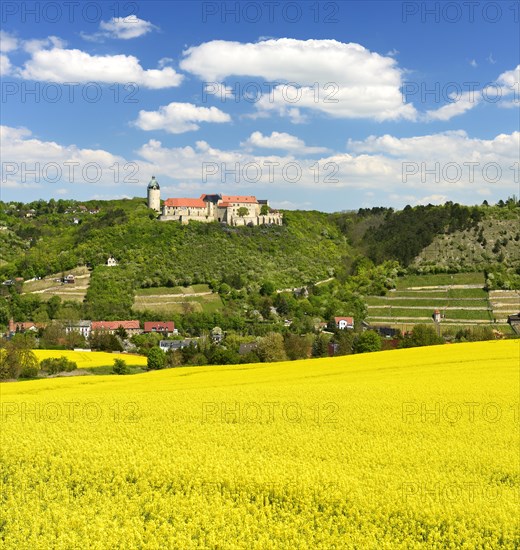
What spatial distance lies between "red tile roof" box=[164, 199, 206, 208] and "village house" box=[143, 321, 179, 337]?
203 ft

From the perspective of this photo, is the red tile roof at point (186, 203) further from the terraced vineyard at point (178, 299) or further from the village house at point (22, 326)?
the village house at point (22, 326)

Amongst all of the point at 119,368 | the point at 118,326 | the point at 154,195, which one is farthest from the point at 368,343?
the point at 154,195

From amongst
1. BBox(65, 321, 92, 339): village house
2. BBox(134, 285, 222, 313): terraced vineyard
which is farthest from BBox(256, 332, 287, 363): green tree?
BBox(134, 285, 222, 313): terraced vineyard

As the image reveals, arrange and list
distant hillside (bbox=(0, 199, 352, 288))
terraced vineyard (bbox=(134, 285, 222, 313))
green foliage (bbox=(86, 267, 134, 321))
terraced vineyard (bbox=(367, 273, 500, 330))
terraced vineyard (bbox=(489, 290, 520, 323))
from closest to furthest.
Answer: terraced vineyard (bbox=(489, 290, 520, 323)) → terraced vineyard (bbox=(367, 273, 500, 330)) → green foliage (bbox=(86, 267, 134, 321)) → terraced vineyard (bbox=(134, 285, 222, 313)) → distant hillside (bbox=(0, 199, 352, 288))

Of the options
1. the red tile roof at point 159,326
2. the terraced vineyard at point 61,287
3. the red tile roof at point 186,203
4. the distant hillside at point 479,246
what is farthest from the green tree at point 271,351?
the red tile roof at point 186,203

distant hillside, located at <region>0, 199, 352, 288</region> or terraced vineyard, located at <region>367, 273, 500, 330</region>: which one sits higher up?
distant hillside, located at <region>0, 199, 352, 288</region>

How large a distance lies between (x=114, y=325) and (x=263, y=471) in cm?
8028

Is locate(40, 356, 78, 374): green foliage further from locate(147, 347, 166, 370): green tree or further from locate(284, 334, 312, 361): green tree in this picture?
locate(284, 334, 312, 361): green tree

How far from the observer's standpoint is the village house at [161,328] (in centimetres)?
8994

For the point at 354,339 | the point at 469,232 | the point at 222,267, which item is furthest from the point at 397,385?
the point at 469,232

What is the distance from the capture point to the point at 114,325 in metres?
90.2

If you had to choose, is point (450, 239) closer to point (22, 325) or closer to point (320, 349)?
point (320, 349)

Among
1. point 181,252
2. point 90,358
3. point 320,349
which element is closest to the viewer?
point 90,358

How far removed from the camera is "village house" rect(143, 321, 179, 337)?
89938 millimetres
